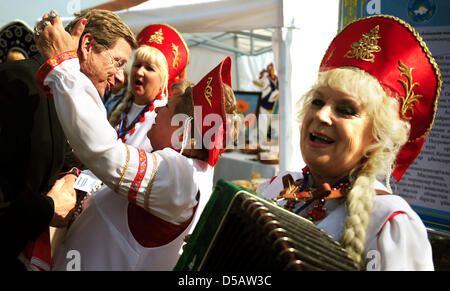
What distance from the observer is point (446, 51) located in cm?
253

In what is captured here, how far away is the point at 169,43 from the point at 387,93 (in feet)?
9.53

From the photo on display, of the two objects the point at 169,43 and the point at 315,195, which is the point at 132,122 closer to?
the point at 169,43

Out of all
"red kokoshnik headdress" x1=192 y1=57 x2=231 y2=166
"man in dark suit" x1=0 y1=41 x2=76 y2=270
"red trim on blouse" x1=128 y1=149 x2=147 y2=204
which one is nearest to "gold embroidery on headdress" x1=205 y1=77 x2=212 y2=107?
"red kokoshnik headdress" x1=192 y1=57 x2=231 y2=166

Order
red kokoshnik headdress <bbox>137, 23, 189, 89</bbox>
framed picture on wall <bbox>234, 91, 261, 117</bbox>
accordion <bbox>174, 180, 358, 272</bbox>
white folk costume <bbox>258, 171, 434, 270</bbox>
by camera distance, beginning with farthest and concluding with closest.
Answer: framed picture on wall <bbox>234, 91, 261, 117</bbox>, red kokoshnik headdress <bbox>137, 23, 189, 89</bbox>, white folk costume <bbox>258, 171, 434, 270</bbox>, accordion <bbox>174, 180, 358, 272</bbox>

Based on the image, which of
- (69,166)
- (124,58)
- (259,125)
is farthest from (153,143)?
(259,125)

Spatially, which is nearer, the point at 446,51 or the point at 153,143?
the point at 153,143

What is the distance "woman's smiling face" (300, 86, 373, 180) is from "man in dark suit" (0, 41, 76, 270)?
1133 millimetres

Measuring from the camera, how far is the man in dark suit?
1.59 m

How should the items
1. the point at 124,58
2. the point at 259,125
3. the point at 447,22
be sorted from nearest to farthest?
the point at 124,58, the point at 447,22, the point at 259,125

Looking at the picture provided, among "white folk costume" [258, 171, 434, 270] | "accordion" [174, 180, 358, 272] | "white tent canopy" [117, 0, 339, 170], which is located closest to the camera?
"accordion" [174, 180, 358, 272]

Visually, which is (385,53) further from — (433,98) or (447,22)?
(447,22)

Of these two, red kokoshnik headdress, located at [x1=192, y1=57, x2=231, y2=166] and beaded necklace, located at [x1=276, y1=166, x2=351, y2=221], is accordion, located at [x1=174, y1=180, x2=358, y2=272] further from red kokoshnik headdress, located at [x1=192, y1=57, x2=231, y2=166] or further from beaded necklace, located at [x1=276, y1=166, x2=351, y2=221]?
red kokoshnik headdress, located at [x1=192, y1=57, x2=231, y2=166]

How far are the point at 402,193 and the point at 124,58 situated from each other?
6.91 ft
